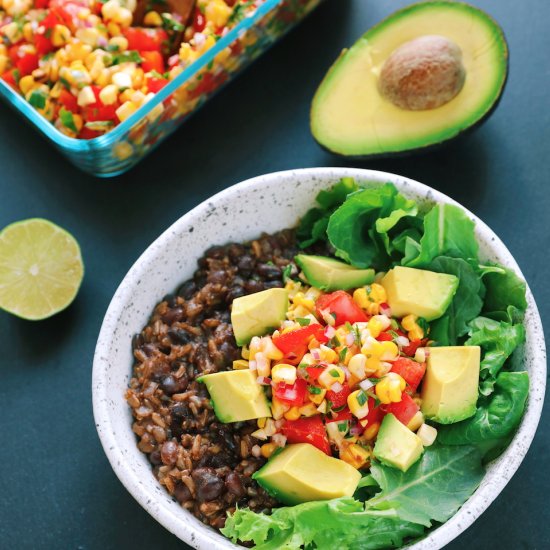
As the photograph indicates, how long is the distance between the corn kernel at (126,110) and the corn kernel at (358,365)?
122 centimetres

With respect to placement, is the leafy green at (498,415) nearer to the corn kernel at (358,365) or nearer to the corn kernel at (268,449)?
the corn kernel at (358,365)

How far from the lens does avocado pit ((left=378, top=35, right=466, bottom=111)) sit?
2660 mm

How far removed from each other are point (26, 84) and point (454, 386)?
1.88 m

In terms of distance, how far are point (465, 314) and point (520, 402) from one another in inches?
12.1

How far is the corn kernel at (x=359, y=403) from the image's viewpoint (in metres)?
2.14

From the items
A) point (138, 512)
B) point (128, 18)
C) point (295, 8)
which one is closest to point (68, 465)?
point (138, 512)

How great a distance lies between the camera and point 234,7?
117 inches

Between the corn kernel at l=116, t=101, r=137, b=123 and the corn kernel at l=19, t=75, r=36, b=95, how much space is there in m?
0.39

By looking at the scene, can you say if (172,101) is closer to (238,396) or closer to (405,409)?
(238,396)

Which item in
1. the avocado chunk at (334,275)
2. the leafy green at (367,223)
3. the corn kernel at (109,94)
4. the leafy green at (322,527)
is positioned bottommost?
the leafy green at (322,527)

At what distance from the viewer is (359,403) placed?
7.03 feet

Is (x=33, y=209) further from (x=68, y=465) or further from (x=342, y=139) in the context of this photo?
(x=342, y=139)

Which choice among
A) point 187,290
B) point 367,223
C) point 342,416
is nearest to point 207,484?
point 342,416

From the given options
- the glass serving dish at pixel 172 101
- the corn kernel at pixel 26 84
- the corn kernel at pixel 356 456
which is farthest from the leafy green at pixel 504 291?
the corn kernel at pixel 26 84
